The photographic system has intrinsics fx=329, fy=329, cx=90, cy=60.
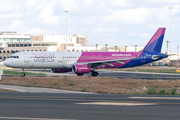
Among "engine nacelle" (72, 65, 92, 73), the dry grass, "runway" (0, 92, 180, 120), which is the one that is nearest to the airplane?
"engine nacelle" (72, 65, 92, 73)

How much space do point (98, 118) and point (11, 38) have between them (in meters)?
160

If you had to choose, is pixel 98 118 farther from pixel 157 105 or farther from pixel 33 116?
pixel 157 105

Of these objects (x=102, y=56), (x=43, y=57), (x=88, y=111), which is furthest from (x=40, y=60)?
(x=88, y=111)

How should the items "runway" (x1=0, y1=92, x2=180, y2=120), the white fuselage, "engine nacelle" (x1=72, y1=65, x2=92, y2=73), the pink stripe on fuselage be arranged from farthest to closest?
1. the pink stripe on fuselage
2. the white fuselage
3. "engine nacelle" (x1=72, y1=65, x2=92, y2=73)
4. "runway" (x1=0, y1=92, x2=180, y2=120)

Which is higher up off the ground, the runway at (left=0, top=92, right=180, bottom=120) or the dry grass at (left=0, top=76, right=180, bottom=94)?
the runway at (left=0, top=92, right=180, bottom=120)

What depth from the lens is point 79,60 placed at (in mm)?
45938

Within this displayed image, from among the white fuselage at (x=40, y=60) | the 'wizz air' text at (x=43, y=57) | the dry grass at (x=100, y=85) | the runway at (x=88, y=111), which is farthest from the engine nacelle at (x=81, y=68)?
the runway at (x=88, y=111)

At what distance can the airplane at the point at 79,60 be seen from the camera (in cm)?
4406

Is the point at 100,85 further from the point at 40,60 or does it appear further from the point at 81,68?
the point at 40,60

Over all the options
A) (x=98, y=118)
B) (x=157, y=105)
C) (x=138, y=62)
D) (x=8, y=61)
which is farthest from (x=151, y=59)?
(x=98, y=118)

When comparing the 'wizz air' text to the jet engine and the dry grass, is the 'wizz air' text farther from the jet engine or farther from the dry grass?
the dry grass

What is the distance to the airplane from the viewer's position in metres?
44.1

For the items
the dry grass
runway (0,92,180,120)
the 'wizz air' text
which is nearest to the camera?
runway (0,92,180,120)

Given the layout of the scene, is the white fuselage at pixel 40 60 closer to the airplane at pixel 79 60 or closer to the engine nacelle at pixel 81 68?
the airplane at pixel 79 60
